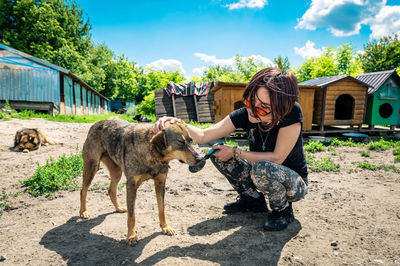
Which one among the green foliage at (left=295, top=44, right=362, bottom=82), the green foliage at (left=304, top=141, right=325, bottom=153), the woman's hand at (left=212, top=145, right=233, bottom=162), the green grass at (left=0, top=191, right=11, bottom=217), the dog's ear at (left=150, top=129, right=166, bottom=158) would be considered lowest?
the green grass at (left=0, top=191, right=11, bottom=217)

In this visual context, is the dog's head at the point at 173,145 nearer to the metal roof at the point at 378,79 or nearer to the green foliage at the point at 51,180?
the green foliage at the point at 51,180

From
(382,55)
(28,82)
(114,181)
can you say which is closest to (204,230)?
(114,181)

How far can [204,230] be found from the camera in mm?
2619

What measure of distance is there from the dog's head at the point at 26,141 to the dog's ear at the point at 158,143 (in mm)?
5910

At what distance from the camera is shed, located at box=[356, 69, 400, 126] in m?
9.69

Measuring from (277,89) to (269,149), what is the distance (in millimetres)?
866

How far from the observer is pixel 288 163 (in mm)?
2764

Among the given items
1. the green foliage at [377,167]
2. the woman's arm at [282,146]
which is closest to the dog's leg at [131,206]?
the woman's arm at [282,146]

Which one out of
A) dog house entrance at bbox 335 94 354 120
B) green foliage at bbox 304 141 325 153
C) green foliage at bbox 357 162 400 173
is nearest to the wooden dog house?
green foliage at bbox 304 141 325 153

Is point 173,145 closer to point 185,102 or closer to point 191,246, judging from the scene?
point 191,246

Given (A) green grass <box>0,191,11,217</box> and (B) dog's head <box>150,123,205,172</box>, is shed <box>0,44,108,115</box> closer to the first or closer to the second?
(A) green grass <box>0,191,11,217</box>

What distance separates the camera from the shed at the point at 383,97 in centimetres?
969

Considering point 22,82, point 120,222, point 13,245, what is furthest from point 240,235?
point 22,82

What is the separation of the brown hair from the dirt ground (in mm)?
1331
